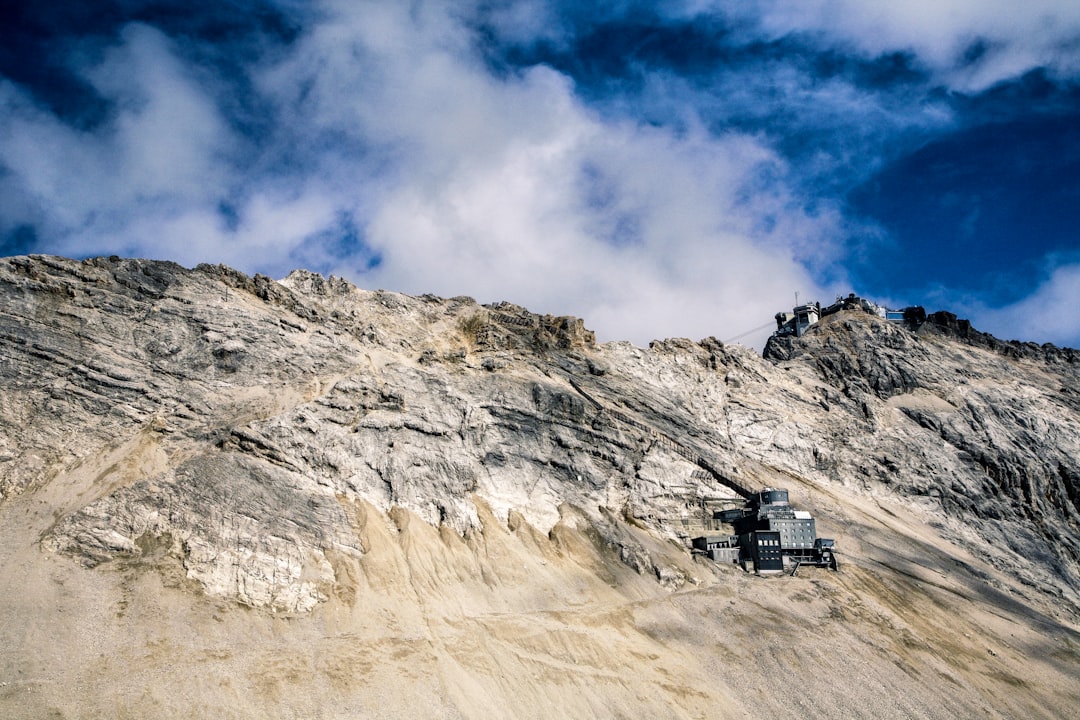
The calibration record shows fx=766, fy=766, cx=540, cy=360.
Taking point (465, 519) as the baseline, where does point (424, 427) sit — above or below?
above

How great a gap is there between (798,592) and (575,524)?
24.3 meters

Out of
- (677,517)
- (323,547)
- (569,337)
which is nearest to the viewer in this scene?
(323,547)

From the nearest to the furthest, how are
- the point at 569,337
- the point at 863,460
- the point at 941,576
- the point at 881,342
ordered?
1. the point at 941,576
2. the point at 863,460
3. the point at 569,337
4. the point at 881,342

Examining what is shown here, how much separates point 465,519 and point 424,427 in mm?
13195

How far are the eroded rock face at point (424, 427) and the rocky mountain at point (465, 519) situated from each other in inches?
15.7

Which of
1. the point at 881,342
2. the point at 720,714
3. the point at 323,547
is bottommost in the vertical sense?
the point at 720,714

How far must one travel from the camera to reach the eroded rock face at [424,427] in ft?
232

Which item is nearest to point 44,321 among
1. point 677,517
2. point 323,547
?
point 323,547

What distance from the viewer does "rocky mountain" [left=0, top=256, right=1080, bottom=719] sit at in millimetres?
59625

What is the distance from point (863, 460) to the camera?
106 meters

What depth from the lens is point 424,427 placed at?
292 ft

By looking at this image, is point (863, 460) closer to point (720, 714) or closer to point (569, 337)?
point (569, 337)

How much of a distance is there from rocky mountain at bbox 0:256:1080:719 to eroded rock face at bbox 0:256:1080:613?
40 centimetres

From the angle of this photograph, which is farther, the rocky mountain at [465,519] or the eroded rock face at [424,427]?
the eroded rock face at [424,427]
